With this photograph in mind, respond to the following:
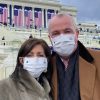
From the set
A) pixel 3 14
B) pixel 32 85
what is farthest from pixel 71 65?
pixel 3 14

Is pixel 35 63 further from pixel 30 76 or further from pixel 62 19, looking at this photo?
pixel 62 19

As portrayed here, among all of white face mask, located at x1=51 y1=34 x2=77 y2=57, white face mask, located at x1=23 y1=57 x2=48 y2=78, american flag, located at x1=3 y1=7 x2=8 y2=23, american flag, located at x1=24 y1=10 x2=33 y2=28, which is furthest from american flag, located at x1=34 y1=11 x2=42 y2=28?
white face mask, located at x1=51 y1=34 x2=77 y2=57

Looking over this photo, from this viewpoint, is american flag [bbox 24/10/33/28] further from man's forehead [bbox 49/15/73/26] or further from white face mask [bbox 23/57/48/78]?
man's forehead [bbox 49/15/73/26]

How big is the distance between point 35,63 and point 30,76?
206mm

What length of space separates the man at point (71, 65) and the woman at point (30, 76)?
100 millimetres

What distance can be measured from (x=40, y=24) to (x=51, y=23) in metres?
57.6

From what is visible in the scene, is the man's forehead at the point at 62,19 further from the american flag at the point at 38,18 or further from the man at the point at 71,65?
the american flag at the point at 38,18

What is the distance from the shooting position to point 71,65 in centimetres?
379

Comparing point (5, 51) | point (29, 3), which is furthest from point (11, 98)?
point (29, 3)

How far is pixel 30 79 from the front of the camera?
3.85 meters

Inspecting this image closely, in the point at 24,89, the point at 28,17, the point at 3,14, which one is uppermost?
the point at 3,14

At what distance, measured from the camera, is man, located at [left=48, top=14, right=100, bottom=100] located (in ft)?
12.2

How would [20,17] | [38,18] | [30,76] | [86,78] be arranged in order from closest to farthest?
[86,78]
[30,76]
[20,17]
[38,18]

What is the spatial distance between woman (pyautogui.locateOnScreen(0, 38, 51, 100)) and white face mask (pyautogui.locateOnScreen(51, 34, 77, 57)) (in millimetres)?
152
